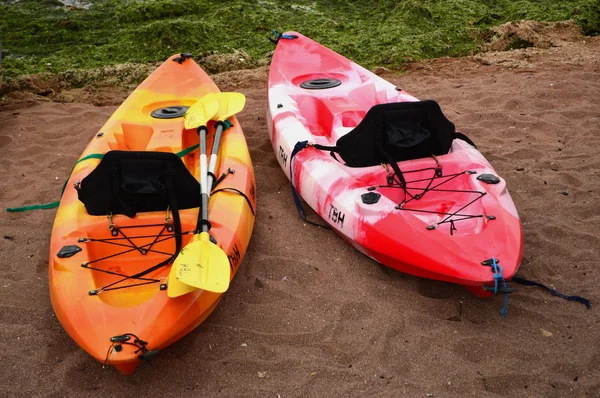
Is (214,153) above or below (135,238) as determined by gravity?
above

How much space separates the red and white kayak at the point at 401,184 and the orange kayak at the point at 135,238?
54 cm

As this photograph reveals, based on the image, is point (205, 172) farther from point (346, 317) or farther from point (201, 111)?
point (346, 317)

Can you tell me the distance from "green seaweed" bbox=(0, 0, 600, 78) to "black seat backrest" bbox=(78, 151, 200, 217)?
3.96 metres

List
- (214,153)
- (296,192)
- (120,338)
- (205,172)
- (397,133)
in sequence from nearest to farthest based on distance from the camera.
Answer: (120,338)
(205,172)
(397,133)
(214,153)
(296,192)

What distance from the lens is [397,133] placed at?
404 centimetres

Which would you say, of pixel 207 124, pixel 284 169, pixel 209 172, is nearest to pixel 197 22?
pixel 207 124

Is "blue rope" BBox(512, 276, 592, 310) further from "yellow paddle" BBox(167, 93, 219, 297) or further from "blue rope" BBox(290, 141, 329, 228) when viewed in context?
"yellow paddle" BBox(167, 93, 219, 297)

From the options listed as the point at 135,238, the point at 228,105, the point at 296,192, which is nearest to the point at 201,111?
the point at 228,105

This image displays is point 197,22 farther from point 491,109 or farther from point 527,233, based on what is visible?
point 527,233

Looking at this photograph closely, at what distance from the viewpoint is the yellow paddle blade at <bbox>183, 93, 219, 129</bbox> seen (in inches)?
183

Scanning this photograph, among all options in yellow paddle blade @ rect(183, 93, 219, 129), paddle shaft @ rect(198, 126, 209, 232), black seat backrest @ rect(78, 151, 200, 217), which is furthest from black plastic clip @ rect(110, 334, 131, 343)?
yellow paddle blade @ rect(183, 93, 219, 129)

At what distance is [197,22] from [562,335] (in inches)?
242

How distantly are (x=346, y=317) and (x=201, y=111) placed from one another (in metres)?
2.25

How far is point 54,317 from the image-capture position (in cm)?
350
